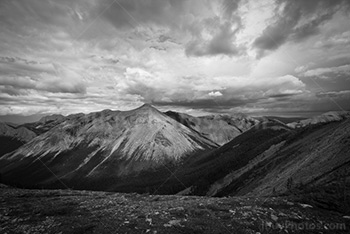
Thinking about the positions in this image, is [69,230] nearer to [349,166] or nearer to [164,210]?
[164,210]

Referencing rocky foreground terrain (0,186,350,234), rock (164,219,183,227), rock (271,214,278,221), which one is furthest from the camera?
rock (271,214,278,221)

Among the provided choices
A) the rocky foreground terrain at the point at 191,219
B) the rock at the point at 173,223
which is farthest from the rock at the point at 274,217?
the rock at the point at 173,223

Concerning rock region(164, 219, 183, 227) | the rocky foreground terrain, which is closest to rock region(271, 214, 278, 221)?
the rocky foreground terrain

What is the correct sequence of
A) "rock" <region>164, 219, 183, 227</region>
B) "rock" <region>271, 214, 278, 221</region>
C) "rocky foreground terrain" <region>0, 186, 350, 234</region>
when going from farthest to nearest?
"rock" <region>271, 214, 278, 221</region>, "rock" <region>164, 219, 183, 227</region>, "rocky foreground terrain" <region>0, 186, 350, 234</region>

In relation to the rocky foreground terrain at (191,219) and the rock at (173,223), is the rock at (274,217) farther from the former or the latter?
the rock at (173,223)

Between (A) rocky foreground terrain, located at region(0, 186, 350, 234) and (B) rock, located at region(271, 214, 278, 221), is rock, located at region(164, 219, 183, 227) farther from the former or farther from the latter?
(B) rock, located at region(271, 214, 278, 221)

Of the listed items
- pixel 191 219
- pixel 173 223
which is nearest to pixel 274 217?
pixel 191 219

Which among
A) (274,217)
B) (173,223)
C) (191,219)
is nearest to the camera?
(173,223)

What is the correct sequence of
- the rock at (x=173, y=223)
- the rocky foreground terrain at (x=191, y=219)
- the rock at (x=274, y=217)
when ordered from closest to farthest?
the rocky foreground terrain at (x=191, y=219) < the rock at (x=173, y=223) < the rock at (x=274, y=217)

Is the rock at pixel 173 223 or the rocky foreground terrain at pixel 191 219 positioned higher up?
the rock at pixel 173 223

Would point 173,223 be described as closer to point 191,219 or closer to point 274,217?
point 191,219

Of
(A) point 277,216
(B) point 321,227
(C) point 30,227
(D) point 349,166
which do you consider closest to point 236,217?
(A) point 277,216

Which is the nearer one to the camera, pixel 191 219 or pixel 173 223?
pixel 173 223
